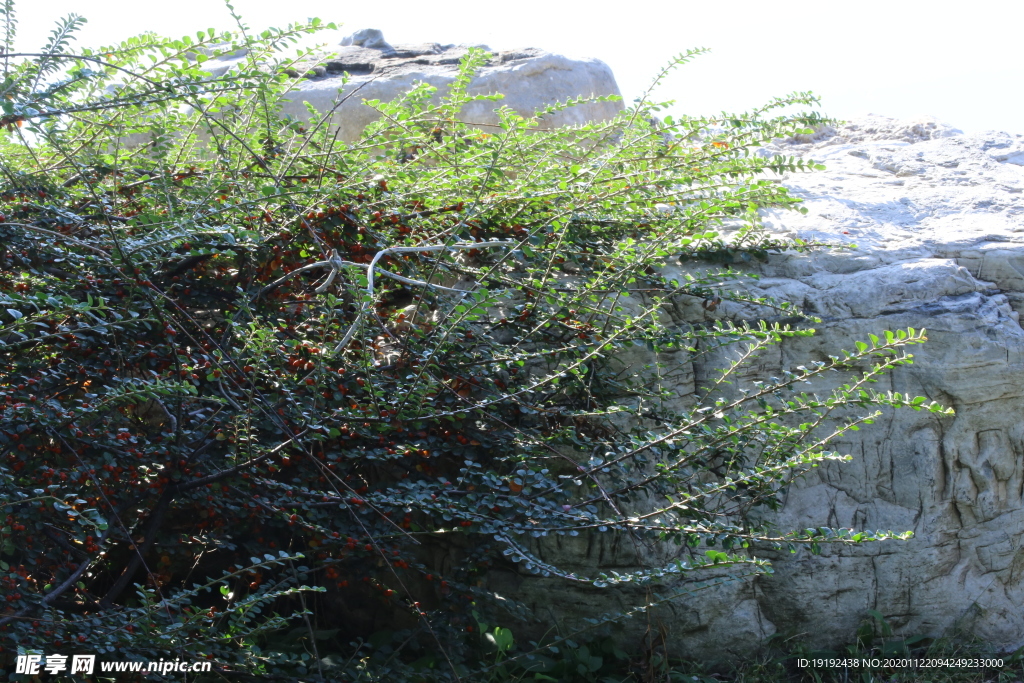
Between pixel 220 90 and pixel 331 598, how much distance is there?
1923 millimetres

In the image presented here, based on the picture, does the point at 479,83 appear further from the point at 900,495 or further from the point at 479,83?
the point at 900,495

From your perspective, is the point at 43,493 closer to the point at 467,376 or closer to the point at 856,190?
the point at 467,376

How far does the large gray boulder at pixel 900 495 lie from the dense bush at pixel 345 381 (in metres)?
0.15

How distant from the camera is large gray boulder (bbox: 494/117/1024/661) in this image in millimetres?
2842

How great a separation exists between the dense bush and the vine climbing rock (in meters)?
1.65

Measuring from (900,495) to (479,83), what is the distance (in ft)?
11.1

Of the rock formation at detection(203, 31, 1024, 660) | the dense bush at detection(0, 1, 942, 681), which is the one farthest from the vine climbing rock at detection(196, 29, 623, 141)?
the rock formation at detection(203, 31, 1024, 660)

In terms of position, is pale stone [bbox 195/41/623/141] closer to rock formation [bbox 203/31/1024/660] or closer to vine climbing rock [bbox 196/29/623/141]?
vine climbing rock [bbox 196/29/623/141]

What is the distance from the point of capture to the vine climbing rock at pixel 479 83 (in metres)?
4.89

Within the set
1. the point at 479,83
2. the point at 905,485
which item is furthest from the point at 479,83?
the point at 905,485

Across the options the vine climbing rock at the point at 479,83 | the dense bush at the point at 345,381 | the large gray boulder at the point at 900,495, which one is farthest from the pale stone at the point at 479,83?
the large gray boulder at the point at 900,495

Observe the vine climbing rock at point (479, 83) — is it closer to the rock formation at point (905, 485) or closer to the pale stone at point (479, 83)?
the pale stone at point (479, 83)

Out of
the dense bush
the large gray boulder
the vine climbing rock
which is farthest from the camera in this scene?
the vine climbing rock

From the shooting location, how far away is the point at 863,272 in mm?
3172
